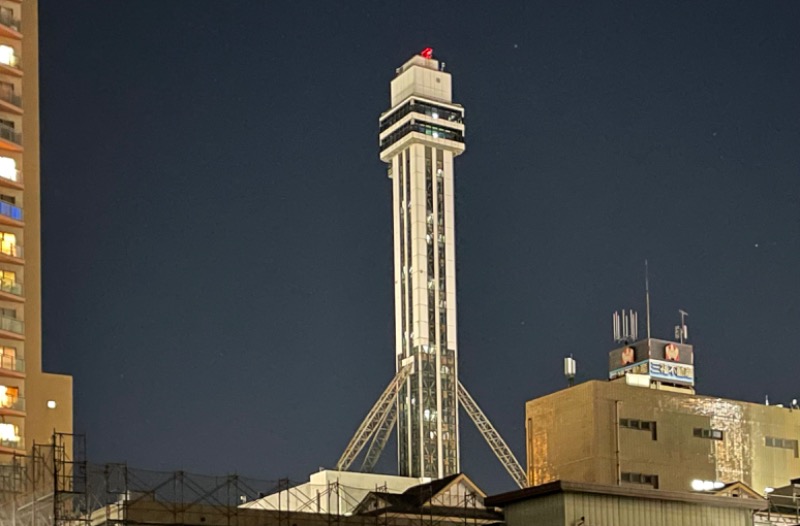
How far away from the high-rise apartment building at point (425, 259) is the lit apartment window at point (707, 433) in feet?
149

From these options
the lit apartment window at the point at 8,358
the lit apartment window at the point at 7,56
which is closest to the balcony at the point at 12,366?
the lit apartment window at the point at 8,358

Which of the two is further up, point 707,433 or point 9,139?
point 9,139

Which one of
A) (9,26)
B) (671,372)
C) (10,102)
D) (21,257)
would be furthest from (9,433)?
(671,372)

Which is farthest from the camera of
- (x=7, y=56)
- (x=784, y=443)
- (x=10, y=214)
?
(x=784, y=443)

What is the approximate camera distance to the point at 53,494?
5950 cm

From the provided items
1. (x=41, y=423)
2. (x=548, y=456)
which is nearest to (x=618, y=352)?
(x=548, y=456)

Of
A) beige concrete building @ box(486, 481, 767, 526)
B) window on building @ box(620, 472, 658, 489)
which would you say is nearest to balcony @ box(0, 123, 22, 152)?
beige concrete building @ box(486, 481, 767, 526)

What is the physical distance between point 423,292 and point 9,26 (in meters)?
65.5

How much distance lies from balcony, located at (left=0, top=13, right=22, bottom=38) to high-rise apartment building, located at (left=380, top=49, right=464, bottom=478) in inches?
2528

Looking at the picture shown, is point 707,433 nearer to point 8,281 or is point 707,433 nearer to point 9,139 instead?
point 8,281

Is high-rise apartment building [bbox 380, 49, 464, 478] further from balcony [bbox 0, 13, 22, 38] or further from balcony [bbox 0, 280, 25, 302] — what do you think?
balcony [bbox 0, 13, 22, 38]

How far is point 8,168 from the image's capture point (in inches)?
3450

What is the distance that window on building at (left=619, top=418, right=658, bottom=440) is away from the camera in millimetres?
97312

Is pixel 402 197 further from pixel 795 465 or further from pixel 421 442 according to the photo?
pixel 795 465
